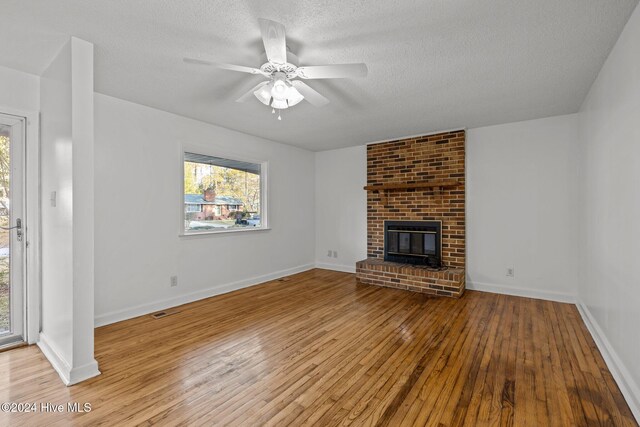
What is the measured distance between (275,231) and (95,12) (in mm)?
3822

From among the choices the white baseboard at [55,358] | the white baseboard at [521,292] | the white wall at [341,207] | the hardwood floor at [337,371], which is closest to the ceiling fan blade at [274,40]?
the hardwood floor at [337,371]

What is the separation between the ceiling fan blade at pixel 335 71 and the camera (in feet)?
6.59

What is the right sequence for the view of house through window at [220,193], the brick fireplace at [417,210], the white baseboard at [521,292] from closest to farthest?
the white baseboard at [521,292] < the view of house through window at [220,193] < the brick fireplace at [417,210]

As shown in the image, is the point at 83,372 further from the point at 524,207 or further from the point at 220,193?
the point at 524,207

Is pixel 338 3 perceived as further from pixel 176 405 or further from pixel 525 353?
pixel 525 353

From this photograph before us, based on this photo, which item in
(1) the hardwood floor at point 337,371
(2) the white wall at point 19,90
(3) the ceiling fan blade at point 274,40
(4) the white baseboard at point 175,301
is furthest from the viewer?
(4) the white baseboard at point 175,301

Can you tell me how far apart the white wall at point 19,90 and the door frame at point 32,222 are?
0.08m

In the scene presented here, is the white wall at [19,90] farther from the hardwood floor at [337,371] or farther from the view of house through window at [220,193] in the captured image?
the hardwood floor at [337,371]

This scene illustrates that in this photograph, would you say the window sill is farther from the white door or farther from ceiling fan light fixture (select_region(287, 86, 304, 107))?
ceiling fan light fixture (select_region(287, 86, 304, 107))

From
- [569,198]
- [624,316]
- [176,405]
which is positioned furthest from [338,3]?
[569,198]

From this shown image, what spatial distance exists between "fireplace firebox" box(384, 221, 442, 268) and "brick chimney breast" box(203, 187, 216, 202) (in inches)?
113

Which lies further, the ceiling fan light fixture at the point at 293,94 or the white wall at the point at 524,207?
the white wall at the point at 524,207

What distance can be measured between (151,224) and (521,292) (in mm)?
4940

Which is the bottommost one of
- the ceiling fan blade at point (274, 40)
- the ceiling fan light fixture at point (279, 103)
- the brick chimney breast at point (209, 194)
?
the brick chimney breast at point (209, 194)
